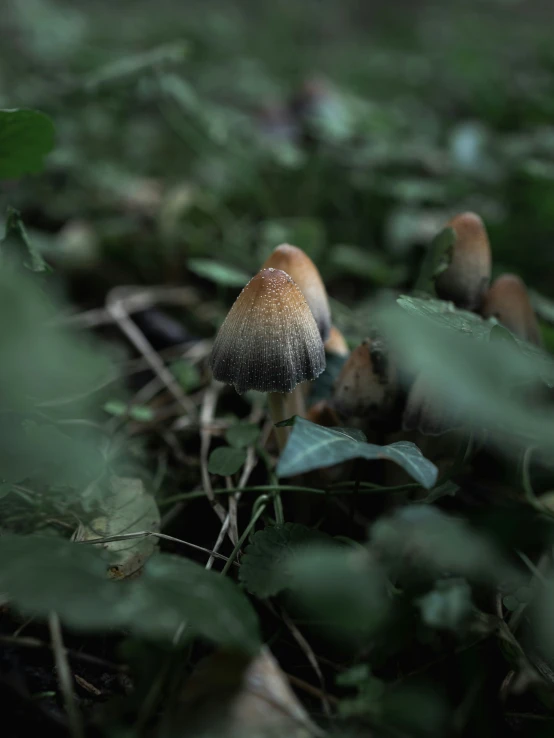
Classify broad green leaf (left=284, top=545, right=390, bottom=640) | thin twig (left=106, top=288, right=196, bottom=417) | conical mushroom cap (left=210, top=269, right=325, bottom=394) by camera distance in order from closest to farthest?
broad green leaf (left=284, top=545, right=390, bottom=640), conical mushroom cap (left=210, top=269, right=325, bottom=394), thin twig (left=106, top=288, right=196, bottom=417)

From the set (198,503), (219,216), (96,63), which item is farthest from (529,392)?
(96,63)

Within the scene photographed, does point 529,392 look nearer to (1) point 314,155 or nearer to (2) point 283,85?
(1) point 314,155

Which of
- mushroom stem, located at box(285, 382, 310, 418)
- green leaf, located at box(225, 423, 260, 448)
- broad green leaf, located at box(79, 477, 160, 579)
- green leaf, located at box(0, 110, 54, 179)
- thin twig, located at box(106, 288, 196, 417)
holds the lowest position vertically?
broad green leaf, located at box(79, 477, 160, 579)

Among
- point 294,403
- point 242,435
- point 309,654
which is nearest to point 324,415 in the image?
point 294,403

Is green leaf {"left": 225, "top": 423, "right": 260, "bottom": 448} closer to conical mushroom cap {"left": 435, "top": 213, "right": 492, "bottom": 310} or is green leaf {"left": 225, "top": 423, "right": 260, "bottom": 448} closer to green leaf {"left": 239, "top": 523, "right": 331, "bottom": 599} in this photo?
green leaf {"left": 239, "top": 523, "right": 331, "bottom": 599}

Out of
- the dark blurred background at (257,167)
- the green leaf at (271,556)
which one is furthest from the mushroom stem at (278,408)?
the dark blurred background at (257,167)

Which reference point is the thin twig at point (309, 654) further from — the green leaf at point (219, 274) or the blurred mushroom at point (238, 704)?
the green leaf at point (219, 274)

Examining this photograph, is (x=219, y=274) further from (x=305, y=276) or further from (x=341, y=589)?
(x=341, y=589)

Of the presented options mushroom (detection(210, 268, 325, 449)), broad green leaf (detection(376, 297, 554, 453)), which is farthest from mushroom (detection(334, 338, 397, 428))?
broad green leaf (detection(376, 297, 554, 453))
